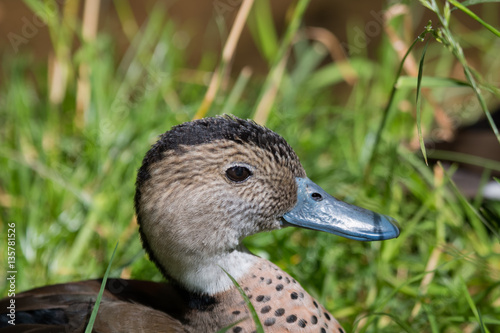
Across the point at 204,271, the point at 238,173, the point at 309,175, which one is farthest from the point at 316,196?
the point at 309,175

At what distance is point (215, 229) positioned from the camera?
56.6 inches

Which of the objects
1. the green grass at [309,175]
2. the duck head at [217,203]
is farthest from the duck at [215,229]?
the green grass at [309,175]

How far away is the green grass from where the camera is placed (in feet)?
6.25

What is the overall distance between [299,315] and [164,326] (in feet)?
1.03

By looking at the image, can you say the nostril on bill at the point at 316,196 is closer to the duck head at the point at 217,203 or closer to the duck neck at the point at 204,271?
the duck head at the point at 217,203

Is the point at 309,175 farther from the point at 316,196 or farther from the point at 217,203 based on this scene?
the point at 217,203

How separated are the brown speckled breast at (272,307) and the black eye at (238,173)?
0.22 meters

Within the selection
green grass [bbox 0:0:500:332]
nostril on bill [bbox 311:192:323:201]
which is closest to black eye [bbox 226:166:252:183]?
nostril on bill [bbox 311:192:323:201]

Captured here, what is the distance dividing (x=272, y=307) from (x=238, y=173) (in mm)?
323

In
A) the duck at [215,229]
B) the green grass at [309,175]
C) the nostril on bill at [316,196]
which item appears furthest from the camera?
the green grass at [309,175]

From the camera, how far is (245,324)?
1.40 meters

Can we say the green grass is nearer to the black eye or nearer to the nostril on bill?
the nostril on bill

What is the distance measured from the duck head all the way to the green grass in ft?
1.05

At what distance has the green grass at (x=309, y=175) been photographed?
6.25ft
